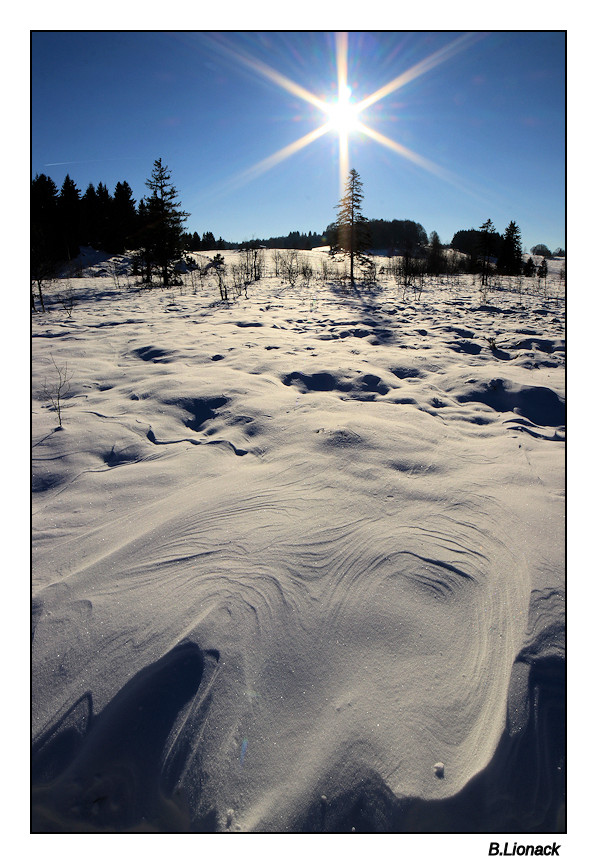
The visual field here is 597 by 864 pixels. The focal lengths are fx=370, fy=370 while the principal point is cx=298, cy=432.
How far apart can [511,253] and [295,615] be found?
39.7 meters

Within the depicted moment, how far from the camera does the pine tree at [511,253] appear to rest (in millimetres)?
31509

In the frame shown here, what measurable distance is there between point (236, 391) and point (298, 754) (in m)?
2.76

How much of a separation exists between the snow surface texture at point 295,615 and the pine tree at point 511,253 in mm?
35845

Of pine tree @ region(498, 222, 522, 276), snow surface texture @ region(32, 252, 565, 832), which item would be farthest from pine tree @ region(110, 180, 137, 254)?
snow surface texture @ region(32, 252, 565, 832)

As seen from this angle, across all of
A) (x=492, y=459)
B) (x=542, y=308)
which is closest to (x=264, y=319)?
(x=492, y=459)

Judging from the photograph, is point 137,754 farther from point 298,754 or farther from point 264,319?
point 264,319

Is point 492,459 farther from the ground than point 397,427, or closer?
closer

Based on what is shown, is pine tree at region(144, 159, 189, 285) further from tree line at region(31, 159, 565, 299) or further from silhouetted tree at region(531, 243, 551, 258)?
silhouetted tree at region(531, 243, 551, 258)

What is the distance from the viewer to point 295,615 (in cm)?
144

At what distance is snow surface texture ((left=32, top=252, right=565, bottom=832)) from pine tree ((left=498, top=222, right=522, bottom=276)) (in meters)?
35.8

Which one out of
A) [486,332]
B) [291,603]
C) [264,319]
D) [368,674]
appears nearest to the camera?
[368,674]

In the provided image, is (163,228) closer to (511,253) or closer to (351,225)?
(351,225)

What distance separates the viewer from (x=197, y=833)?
106 centimetres

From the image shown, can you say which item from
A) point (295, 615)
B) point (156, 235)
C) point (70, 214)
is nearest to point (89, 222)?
point (70, 214)
